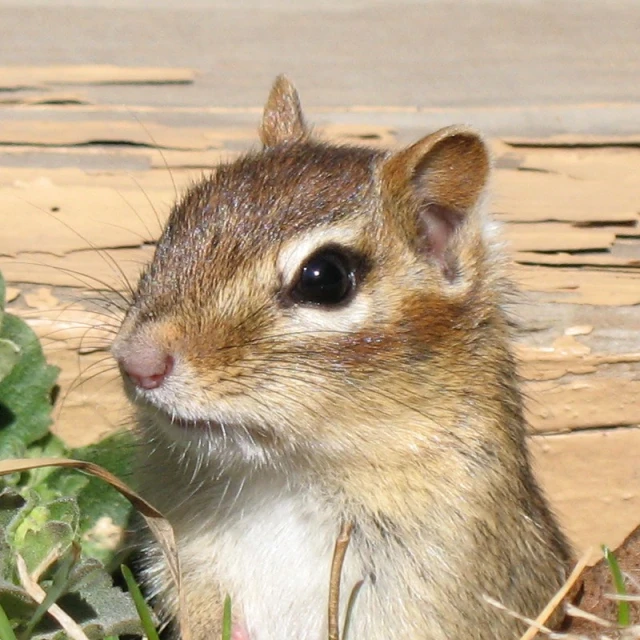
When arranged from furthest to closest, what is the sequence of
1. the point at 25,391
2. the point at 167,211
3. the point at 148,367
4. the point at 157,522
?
the point at 167,211, the point at 25,391, the point at 157,522, the point at 148,367

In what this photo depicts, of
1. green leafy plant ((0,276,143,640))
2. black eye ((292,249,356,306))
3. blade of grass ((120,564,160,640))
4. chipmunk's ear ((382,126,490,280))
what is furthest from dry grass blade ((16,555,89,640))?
chipmunk's ear ((382,126,490,280))

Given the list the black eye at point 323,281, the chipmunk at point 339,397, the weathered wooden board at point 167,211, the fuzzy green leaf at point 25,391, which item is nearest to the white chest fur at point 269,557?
the chipmunk at point 339,397

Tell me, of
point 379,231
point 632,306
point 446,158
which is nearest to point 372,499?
point 379,231

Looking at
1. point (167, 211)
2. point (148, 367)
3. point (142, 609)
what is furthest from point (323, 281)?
point (167, 211)

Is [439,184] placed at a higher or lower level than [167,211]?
higher

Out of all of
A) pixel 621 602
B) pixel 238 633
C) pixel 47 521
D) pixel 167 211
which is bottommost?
pixel 238 633

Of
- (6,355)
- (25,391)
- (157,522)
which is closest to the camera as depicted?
(157,522)

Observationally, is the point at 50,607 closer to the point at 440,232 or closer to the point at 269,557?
the point at 269,557

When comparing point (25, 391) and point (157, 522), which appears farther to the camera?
point (25, 391)
